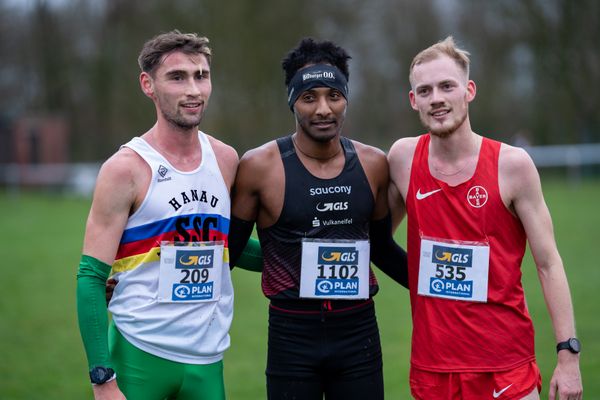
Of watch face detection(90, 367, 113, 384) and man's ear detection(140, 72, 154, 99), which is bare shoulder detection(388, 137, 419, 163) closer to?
man's ear detection(140, 72, 154, 99)

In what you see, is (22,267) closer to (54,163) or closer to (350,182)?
(350,182)

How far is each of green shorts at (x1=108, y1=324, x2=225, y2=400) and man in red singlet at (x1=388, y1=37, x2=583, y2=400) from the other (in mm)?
1144

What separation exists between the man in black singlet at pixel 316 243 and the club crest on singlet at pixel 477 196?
23.0 inches

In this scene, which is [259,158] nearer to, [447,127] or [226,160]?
[226,160]

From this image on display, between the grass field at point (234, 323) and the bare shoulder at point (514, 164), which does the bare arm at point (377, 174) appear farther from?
the grass field at point (234, 323)

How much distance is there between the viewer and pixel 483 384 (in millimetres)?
4141

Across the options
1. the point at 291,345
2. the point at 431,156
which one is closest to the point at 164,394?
the point at 291,345

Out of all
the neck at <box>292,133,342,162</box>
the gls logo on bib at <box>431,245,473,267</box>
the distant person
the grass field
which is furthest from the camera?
the grass field

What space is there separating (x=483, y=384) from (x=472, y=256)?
A: 0.65 metres

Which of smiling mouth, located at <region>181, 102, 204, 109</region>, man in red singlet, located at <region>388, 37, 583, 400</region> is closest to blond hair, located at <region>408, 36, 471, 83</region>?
man in red singlet, located at <region>388, 37, 583, 400</region>

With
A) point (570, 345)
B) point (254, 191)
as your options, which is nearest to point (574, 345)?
point (570, 345)

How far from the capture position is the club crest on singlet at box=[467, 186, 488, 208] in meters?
4.14

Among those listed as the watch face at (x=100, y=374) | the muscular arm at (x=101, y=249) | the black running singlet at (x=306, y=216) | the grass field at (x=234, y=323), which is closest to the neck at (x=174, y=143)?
the muscular arm at (x=101, y=249)

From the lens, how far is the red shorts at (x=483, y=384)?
13.4 feet
